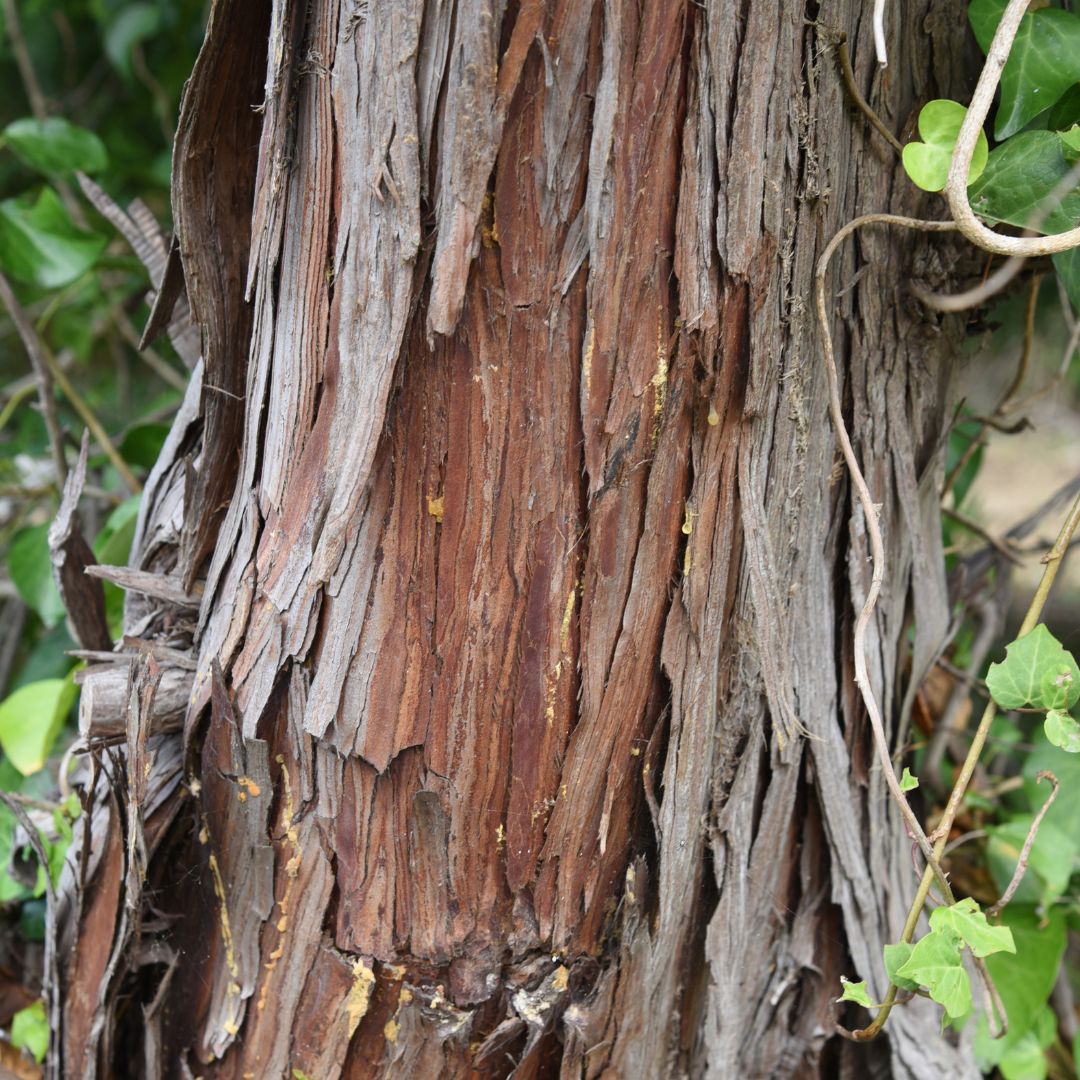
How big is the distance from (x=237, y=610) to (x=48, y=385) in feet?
2.08

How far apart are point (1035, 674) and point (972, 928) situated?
175 mm

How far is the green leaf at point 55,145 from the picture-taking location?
1196mm

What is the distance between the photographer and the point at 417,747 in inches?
26.9

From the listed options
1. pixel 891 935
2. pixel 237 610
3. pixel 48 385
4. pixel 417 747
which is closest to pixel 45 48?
pixel 48 385

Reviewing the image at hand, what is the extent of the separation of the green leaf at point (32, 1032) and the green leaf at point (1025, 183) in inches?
42.8

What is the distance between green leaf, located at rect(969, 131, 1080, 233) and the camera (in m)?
0.66

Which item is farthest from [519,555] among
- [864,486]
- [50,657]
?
[50,657]

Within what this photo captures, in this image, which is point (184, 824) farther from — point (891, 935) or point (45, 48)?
point (45, 48)

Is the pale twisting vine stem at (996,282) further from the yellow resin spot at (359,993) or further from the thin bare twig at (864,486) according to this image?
A: the yellow resin spot at (359,993)

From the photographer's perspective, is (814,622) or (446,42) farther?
(814,622)

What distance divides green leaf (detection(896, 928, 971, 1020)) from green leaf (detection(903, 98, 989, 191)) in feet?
1.65

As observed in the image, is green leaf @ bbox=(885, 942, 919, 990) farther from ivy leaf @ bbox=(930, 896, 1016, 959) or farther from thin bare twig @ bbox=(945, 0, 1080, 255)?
thin bare twig @ bbox=(945, 0, 1080, 255)

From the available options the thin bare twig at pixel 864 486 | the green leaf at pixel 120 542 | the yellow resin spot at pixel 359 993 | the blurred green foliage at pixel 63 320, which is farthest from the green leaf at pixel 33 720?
the thin bare twig at pixel 864 486

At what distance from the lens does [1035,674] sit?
25.8 inches
